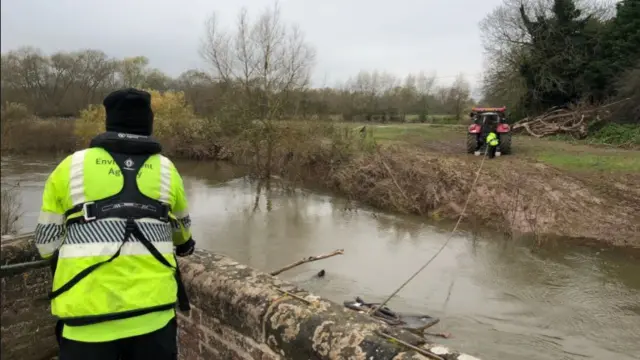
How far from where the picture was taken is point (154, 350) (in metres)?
2.24

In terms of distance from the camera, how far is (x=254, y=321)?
9.45 ft

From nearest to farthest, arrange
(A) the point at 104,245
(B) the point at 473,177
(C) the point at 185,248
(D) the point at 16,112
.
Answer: (A) the point at 104,245, (C) the point at 185,248, (B) the point at 473,177, (D) the point at 16,112

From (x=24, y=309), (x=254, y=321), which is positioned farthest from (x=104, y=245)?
(x=24, y=309)

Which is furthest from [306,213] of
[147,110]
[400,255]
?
[147,110]

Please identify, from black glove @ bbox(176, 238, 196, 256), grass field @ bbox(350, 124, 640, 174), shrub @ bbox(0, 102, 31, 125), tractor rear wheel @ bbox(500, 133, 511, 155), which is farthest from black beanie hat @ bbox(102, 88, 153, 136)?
shrub @ bbox(0, 102, 31, 125)

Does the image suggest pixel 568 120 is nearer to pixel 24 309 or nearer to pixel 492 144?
pixel 492 144

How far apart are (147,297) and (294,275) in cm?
826

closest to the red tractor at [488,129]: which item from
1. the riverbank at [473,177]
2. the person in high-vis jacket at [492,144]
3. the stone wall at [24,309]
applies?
the person in high-vis jacket at [492,144]

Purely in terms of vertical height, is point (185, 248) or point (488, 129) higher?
point (488, 129)

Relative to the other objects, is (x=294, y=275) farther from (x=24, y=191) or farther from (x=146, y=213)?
(x=24, y=191)

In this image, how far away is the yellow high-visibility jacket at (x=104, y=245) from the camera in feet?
6.72

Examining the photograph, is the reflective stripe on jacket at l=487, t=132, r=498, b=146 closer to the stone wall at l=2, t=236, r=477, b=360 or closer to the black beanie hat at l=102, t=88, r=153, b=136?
the stone wall at l=2, t=236, r=477, b=360

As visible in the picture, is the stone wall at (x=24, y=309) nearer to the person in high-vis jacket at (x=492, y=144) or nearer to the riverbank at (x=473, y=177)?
the riverbank at (x=473, y=177)

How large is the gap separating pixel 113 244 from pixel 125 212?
14cm
